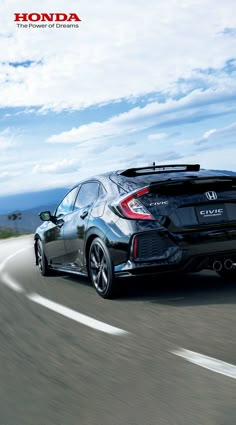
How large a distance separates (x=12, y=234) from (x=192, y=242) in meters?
29.2

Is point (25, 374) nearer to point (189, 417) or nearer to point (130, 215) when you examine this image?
point (189, 417)

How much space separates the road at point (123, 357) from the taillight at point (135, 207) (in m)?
0.92

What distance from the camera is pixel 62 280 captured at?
9.91 m

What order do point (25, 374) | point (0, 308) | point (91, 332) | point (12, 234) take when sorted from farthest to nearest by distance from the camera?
point (12, 234) < point (0, 308) < point (91, 332) < point (25, 374)

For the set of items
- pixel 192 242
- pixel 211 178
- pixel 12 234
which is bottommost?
pixel 12 234

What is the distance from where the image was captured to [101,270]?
771cm

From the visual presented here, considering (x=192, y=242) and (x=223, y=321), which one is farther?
(x=192, y=242)

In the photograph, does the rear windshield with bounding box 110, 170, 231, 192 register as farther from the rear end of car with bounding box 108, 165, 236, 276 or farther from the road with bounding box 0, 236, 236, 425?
the road with bounding box 0, 236, 236, 425

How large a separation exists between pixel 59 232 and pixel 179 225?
9.24 ft

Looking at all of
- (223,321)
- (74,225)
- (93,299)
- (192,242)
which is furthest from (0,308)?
(223,321)

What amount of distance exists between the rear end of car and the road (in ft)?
1.37

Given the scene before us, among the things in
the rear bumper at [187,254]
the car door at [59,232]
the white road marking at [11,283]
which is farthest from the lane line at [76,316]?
the car door at [59,232]

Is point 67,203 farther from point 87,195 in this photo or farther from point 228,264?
point 228,264

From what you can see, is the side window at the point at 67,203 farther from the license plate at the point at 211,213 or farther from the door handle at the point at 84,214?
the license plate at the point at 211,213
